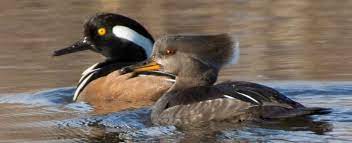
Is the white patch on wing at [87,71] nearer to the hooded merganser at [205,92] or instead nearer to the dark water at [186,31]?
the dark water at [186,31]

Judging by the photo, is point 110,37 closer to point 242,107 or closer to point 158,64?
point 158,64

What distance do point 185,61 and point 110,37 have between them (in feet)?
7.63

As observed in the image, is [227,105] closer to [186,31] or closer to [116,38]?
[116,38]

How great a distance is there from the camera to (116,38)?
13383mm

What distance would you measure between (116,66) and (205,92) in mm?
2660

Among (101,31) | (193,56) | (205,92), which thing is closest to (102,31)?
(101,31)

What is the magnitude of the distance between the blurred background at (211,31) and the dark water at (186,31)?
1 cm

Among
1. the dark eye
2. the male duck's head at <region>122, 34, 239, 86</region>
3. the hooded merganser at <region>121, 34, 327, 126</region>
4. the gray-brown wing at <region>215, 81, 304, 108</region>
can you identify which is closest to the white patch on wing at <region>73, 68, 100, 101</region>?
the hooded merganser at <region>121, 34, 327, 126</region>

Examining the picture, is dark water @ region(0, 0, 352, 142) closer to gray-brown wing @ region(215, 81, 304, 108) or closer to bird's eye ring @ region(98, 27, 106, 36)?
gray-brown wing @ region(215, 81, 304, 108)

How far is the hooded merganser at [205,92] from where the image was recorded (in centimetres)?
1043

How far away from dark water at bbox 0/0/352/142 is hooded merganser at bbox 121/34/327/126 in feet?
0.65

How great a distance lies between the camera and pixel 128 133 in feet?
34.6

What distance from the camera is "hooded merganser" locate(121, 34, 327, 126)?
10.4m

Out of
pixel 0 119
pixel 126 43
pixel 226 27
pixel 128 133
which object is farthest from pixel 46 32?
pixel 128 133
